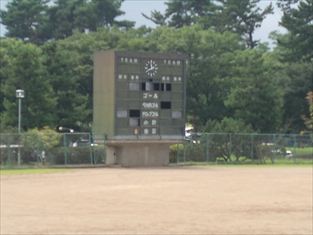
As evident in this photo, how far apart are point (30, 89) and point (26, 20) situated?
3950 centimetres

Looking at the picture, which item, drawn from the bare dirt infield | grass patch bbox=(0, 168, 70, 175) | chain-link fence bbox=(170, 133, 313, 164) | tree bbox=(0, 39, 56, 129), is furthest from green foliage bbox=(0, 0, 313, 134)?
the bare dirt infield

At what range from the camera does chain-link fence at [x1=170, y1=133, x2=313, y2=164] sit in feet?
188

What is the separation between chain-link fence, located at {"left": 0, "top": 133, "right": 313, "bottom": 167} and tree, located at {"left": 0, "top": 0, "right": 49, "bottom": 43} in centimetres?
4790

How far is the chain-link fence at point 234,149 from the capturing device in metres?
57.2

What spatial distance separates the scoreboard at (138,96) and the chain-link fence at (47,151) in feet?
6.04

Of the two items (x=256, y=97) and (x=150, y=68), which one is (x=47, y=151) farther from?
(x=256, y=97)

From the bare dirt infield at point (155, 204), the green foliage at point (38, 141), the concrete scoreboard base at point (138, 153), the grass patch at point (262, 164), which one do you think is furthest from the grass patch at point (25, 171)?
the grass patch at point (262, 164)

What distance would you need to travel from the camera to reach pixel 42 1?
10438 centimetres

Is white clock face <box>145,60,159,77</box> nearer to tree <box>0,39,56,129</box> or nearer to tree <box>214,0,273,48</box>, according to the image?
tree <box>0,39,56,129</box>

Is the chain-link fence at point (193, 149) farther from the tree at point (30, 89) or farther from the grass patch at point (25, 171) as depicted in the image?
the tree at point (30, 89)

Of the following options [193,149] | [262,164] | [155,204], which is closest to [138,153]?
[193,149]

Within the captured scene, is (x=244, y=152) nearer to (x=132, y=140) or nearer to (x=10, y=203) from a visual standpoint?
(x=132, y=140)

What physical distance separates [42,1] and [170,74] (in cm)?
5683

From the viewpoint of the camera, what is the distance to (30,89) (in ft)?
213
